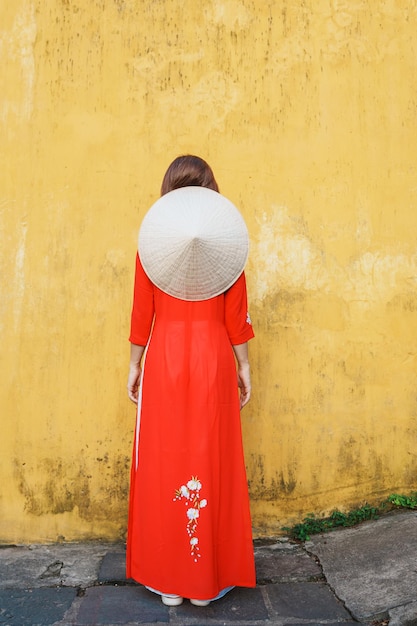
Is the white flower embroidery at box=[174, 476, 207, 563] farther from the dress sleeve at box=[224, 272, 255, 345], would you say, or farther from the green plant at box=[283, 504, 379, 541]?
the green plant at box=[283, 504, 379, 541]

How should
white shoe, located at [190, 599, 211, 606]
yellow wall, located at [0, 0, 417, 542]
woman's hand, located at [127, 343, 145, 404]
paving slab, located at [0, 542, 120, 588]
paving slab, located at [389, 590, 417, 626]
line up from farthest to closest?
yellow wall, located at [0, 0, 417, 542]
paving slab, located at [0, 542, 120, 588]
woman's hand, located at [127, 343, 145, 404]
white shoe, located at [190, 599, 211, 606]
paving slab, located at [389, 590, 417, 626]

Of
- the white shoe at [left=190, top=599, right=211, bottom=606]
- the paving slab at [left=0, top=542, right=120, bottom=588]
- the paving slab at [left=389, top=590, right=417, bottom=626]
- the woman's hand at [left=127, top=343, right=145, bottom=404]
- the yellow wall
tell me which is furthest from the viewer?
the yellow wall

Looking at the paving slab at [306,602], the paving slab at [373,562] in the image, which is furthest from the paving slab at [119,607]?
the paving slab at [373,562]

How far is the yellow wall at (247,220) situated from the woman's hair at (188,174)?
83cm

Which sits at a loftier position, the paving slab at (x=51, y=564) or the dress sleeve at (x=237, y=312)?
the dress sleeve at (x=237, y=312)

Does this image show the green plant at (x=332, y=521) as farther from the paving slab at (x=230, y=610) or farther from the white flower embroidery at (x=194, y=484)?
the white flower embroidery at (x=194, y=484)

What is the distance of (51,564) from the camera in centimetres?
320

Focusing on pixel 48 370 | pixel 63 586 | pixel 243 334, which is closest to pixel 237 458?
pixel 243 334

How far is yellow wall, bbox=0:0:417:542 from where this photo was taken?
346 cm

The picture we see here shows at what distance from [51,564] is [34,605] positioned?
45 centimetres

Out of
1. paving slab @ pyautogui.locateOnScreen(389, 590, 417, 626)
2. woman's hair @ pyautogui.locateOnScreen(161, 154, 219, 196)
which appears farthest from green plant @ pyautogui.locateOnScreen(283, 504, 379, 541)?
woman's hair @ pyautogui.locateOnScreen(161, 154, 219, 196)

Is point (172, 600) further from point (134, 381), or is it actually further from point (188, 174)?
point (188, 174)

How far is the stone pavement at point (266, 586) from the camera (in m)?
2.63

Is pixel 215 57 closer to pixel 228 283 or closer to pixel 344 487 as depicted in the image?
pixel 228 283
